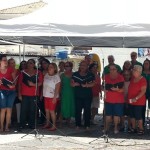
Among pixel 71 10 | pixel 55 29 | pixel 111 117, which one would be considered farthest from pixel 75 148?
pixel 71 10

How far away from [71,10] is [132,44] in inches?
193

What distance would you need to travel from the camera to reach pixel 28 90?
30.8ft

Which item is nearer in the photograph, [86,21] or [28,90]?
[86,21]

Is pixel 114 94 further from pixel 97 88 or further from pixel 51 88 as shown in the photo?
pixel 51 88

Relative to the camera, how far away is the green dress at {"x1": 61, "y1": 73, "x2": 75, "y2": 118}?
9820 mm

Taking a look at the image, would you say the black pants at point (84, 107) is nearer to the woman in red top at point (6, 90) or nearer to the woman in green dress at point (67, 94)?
the woman in green dress at point (67, 94)

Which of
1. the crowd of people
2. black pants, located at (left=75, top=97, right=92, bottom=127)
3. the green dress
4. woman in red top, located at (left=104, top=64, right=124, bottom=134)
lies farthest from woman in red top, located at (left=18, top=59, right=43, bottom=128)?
woman in red top, located at (left=104, top=64, right=124, bottom=134)

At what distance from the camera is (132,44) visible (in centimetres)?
1338

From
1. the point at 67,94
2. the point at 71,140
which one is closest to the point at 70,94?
the point at 67,94

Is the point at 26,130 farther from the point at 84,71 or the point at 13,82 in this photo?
the point at 84,71

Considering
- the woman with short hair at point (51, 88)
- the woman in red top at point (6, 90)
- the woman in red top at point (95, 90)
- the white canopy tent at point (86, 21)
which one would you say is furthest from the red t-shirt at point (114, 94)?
the woman in red top at point (6, 90)

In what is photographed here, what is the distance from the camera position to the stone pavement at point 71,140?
7.92 metres

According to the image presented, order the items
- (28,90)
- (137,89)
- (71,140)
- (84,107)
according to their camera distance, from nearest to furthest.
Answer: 1. (71,140)
2. (137,89)
3. (28,90)
4. (84,107)

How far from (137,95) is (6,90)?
3033 mm
